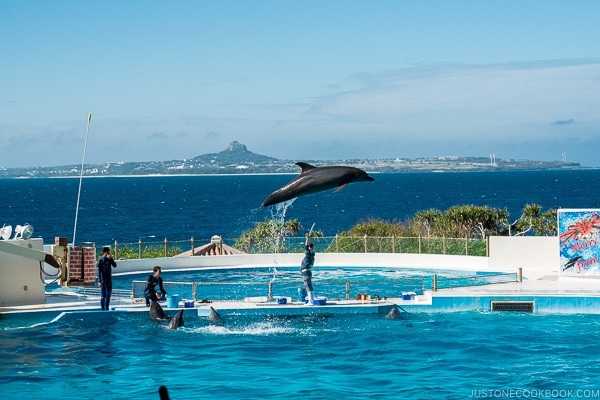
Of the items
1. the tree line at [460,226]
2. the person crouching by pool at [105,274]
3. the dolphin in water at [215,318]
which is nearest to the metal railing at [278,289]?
the dolphin in water at [215,318]

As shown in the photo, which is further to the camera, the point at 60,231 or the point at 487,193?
the point at 487,193

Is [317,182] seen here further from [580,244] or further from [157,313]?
[580,244]

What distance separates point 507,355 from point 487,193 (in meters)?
141

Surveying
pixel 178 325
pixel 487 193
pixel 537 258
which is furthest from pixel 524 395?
pixel 487 193

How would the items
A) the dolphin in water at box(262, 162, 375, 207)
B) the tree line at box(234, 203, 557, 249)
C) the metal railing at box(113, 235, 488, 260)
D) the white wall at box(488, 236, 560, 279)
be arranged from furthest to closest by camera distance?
the tree line at box(234, 203, 557, 249) → the metal railing at box(113, 235, 488, 260) → the white wall at box(488, 236, 560, 279) → the dolphin in water at box(262, 162, 375, 207)

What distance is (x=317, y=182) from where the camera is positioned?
15.3 metres

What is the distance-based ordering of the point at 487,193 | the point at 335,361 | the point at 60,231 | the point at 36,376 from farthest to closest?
the point at 487,193 → the point at 60,231 → the point at 335,361 → the point at 36,376

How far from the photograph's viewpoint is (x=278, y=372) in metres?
16.7

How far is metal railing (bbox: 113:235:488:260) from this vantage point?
3191 centimetres

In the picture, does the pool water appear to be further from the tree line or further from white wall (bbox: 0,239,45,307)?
the tree line

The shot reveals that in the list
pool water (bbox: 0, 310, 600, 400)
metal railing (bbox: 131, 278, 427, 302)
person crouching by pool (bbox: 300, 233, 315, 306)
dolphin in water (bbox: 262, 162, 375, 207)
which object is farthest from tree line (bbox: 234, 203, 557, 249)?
dolphin in water (bbox: 262, 162, 375, 207)

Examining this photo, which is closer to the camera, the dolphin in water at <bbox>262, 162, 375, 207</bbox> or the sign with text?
the dolphin in water at <bbox>262, 162, 375, 207</bbox>

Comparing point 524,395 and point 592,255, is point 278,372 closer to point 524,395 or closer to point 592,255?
point 524,395

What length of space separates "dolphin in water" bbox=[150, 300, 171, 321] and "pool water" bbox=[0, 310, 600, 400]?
303 mm
